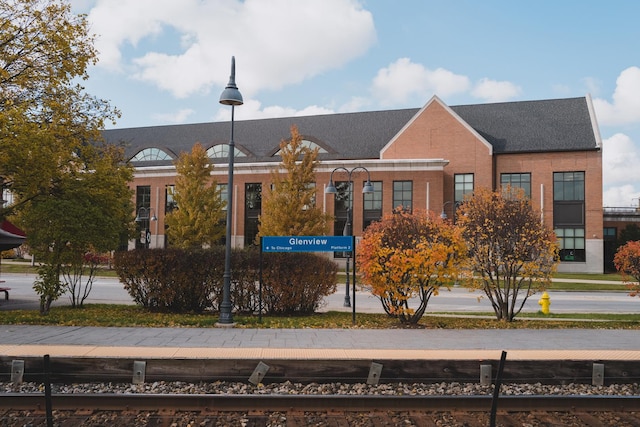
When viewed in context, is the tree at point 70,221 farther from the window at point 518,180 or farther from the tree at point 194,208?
the window at point 518,180

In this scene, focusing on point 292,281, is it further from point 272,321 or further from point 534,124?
point 534,124

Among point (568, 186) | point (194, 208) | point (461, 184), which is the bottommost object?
point (194, 208)

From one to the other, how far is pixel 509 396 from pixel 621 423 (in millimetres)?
1313

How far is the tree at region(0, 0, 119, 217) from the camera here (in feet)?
39.4

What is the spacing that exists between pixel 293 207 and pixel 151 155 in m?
27.2

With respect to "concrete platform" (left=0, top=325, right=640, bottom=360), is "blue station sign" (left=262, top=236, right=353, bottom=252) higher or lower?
higher

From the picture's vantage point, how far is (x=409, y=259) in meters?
12.2

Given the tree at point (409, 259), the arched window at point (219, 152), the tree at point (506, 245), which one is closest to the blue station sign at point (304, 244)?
the tree at point (409, 259)

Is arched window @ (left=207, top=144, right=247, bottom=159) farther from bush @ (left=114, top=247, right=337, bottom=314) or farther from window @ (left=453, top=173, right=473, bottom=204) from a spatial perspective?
bush @ (left=114, top=247, right=337, bottom=314)

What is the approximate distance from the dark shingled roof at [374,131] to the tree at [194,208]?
10.8 m

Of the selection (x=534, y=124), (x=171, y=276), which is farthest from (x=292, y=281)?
(x=534, y=124)

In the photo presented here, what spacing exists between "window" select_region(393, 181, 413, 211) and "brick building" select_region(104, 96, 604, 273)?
9 cm

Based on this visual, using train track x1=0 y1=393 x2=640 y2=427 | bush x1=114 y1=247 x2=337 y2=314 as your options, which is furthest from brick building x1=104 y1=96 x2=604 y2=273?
train track x1=0 y1=393 x2=640 y2=427

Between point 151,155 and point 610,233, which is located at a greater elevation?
point 151,155
